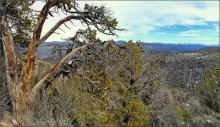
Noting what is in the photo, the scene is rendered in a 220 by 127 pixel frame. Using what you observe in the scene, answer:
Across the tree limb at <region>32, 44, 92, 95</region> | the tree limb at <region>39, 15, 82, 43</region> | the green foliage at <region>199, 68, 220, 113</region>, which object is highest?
the tree limb at <region>39, 15, 82, 43</region>

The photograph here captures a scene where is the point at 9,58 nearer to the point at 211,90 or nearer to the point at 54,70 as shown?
the point at 54,70

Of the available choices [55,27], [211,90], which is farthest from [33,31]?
[211,90]

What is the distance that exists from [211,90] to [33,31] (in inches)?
481

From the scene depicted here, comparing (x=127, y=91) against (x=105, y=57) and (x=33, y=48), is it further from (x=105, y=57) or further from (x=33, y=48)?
(x=33, y=48)

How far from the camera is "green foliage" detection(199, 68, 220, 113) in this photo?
22531mm

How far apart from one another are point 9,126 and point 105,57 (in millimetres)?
6441

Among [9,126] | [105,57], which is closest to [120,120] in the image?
[105,57]

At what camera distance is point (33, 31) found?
57.1 ft

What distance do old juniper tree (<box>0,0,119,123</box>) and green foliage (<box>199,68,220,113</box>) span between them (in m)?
8.52

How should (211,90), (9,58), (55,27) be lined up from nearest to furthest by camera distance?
(9,58), (55,27), (211,90)

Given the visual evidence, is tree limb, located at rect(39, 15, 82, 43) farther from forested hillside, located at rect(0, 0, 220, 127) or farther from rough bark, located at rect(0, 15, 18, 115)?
rough bark, located at rect(0, 15, 18, 115)

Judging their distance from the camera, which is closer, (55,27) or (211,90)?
(55,27)

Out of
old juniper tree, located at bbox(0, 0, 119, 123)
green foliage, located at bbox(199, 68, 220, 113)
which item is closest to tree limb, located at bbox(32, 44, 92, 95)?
old juniper tree, located at bbox(0, 0, 119, 123)

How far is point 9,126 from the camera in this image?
14.1 metres
